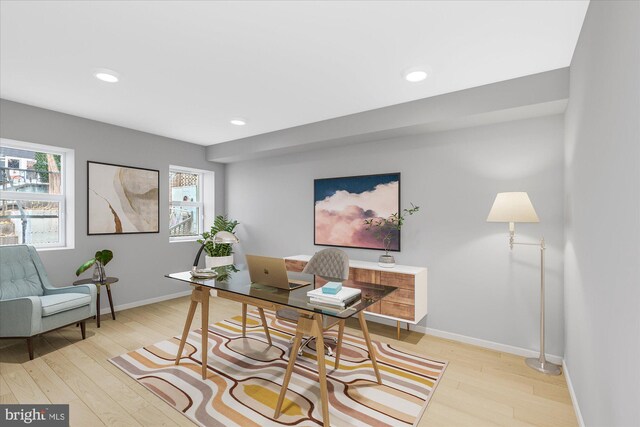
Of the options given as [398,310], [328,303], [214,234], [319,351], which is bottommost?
[398,310]

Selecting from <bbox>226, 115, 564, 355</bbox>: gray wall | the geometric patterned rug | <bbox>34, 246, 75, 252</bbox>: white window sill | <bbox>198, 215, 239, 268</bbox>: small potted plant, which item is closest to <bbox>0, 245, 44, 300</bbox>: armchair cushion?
<bbox>34, 246, 75, 252</bbox>: white window sill

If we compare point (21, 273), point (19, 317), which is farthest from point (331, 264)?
point (21, 273)

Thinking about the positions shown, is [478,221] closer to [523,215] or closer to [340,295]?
[523,215]

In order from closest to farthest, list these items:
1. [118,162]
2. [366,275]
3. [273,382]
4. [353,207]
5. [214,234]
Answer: [273,382] → [366,275] → [353,207] → [118,162] → [214,234]

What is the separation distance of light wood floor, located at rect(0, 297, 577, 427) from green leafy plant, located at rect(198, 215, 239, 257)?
5.28ft

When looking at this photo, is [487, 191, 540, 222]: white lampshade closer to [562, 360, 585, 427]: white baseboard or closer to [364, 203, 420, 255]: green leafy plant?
[364, 203, 420, 255]: green leafy plant

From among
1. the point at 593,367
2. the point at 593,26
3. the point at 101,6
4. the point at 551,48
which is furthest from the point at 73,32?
the point at 593,367

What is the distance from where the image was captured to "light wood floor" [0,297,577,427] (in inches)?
80.8

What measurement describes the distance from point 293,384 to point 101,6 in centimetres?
278

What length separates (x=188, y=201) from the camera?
17.2 ft

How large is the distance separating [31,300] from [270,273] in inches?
88.0

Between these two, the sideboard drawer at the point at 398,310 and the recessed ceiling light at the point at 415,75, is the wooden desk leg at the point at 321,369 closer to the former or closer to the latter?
the sideboard drawer at the point at 398,310

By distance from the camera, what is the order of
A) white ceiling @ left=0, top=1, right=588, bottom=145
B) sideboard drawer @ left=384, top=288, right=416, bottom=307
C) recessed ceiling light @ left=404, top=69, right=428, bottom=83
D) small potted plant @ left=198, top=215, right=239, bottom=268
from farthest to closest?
1. small potted plant @ left=198, top=215, right=239, bottom=268
2. sideboard drawer @ left=384, top=288, right=416, bottom=307
3. recessed ceiling light @ left=404, top=69, right=428, bottom=83
4. white ceiling @ left=0, top=1, right=588, bottom=145

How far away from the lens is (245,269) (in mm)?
3035
